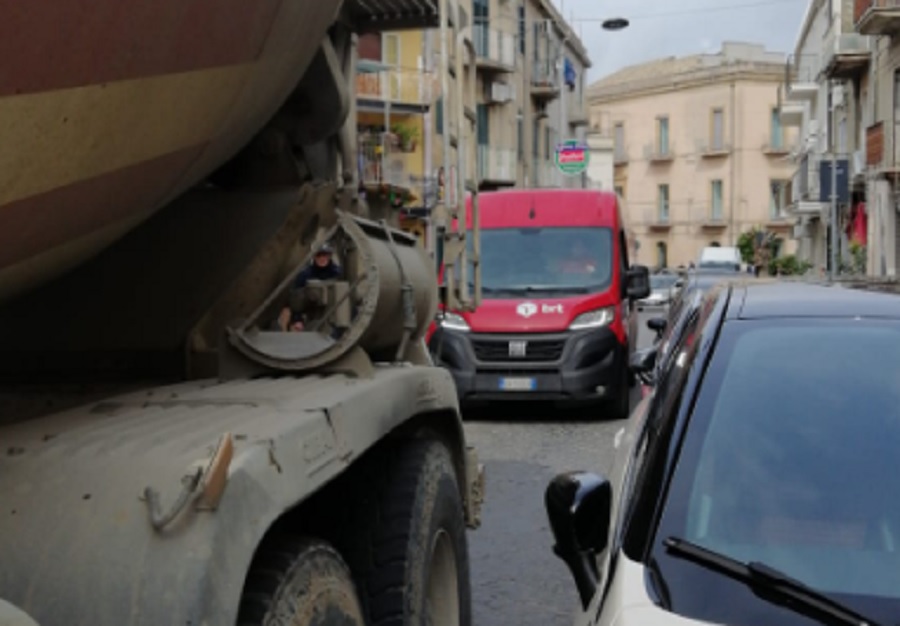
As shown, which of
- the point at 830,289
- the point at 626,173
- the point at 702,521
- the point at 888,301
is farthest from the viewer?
the point at 626,173

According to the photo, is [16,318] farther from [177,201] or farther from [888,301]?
[888,301]

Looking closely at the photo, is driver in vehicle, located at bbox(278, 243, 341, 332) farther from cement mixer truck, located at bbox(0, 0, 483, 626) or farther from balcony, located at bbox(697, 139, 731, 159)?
balcony, located at bbox(697, 139, 731, 159)

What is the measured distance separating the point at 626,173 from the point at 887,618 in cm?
7318

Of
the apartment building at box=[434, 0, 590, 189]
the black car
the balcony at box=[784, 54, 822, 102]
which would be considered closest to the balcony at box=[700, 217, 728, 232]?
the apartment building at box=[434, 0, 590, 189]

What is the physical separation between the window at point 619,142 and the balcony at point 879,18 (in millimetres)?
39828

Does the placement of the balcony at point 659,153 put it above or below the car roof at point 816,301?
A: above

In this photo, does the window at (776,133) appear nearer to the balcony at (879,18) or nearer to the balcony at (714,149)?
the balcony at (714,149)

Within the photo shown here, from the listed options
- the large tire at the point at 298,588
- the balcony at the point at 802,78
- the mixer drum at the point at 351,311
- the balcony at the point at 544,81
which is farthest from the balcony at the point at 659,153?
the large tire at the point at 298,588

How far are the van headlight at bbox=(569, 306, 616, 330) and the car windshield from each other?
9.08m

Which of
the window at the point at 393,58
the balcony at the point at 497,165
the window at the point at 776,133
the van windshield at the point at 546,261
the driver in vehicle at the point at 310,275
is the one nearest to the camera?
the driver in vehicle at the point at 310,275

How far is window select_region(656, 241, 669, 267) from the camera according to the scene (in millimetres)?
74125

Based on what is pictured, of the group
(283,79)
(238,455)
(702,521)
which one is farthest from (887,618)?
(283,79)

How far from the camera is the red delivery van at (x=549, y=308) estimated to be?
12250mm

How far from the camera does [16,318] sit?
3.09m
